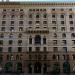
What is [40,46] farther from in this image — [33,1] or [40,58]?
[33,1]

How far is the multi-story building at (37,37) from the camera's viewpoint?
56.5 meters

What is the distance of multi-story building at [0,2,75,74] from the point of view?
56.5 meters

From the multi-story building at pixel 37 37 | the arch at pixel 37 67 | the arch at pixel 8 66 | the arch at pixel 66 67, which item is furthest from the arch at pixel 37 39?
the arch at pixel 8 66

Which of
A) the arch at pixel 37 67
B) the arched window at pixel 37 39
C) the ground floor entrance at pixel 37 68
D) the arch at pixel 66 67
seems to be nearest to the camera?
the arch at pixel 66 67

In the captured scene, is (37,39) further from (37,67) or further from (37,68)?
(37,68)

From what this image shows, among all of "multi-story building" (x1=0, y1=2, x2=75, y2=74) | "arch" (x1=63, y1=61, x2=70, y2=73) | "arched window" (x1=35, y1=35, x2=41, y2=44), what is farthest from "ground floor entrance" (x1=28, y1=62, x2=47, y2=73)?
"arched window" (x1=35, y1=35, x2=41, y2=44)

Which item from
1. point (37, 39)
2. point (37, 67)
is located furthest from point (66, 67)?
point (37, 39)

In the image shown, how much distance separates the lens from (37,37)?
2318 inches

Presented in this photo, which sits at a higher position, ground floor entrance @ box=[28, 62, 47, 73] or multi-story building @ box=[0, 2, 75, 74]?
multi-story building @ box=[0, 2, 75, 74]

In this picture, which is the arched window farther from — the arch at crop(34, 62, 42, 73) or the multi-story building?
the arch at crop(34, 62, 42, 73)

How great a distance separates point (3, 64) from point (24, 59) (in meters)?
5.99

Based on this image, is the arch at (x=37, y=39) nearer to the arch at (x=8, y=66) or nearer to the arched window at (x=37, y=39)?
the arched window at (x=37, y=39)

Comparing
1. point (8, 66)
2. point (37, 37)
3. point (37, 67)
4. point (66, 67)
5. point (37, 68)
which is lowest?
point (37, 68)

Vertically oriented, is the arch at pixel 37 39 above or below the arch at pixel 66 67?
above
